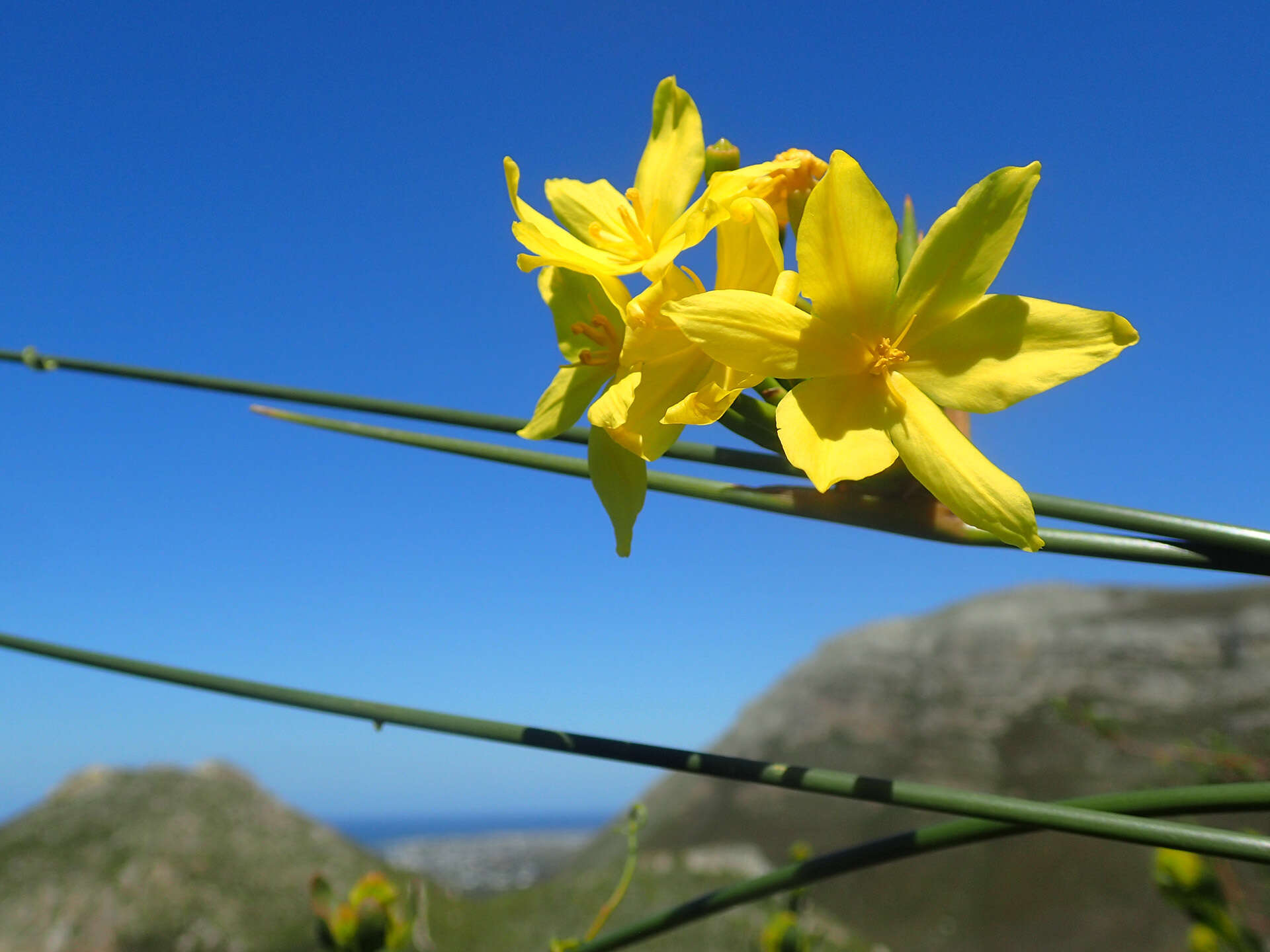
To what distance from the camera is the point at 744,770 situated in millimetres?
283

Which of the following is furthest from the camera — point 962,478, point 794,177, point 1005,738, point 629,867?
point 1005,738

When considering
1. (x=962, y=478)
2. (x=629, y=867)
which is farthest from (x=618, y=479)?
(x=629, y=867)

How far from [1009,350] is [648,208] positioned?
0.56 feet

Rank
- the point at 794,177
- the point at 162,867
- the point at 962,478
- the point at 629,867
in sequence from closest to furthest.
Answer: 1. the point at 962,478
2. the point at 794,177
3. the point at 629,867
4. the point at 162,867

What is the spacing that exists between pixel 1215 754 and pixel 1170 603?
Answer: 222cm

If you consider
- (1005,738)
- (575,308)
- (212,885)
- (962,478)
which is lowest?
(212,885)

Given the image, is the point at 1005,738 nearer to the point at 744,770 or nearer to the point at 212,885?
the point at 212,885

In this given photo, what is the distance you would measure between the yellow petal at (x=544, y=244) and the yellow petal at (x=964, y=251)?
111 millimetres

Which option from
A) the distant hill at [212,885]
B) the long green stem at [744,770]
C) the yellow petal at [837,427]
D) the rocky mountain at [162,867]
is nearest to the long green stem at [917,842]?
the long green stem at [744,770]

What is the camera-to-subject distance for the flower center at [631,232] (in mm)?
383

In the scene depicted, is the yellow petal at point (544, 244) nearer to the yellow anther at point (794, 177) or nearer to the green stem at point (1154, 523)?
the yellow anther at point (794, 177)

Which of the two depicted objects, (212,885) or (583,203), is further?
(212,885)

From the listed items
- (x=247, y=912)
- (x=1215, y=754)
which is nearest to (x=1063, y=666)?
(x=1215, y=754)

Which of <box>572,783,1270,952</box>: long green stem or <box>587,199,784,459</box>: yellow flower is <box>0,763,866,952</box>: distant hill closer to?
<box>572,783,1270,952</box>: long green stem
